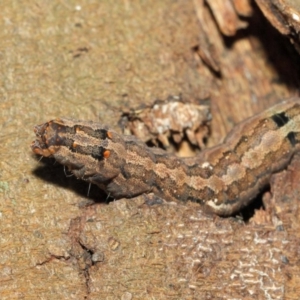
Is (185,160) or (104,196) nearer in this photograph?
(104,196)

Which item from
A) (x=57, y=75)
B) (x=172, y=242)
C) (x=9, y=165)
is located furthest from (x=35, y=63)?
(x=172, y=242)

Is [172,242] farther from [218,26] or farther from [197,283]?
[218,26]

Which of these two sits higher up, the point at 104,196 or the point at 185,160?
the point at 185,160

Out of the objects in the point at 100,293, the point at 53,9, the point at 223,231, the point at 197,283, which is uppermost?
the point at 53,9

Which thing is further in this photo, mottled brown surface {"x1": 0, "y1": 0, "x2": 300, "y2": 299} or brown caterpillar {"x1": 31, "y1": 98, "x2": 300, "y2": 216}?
brown caterpillar {"x1": 31, "y1": 98, "x2": 300, "y2": 216}

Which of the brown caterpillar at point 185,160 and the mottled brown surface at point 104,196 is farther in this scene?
the brown caterpillar at point 185,160
